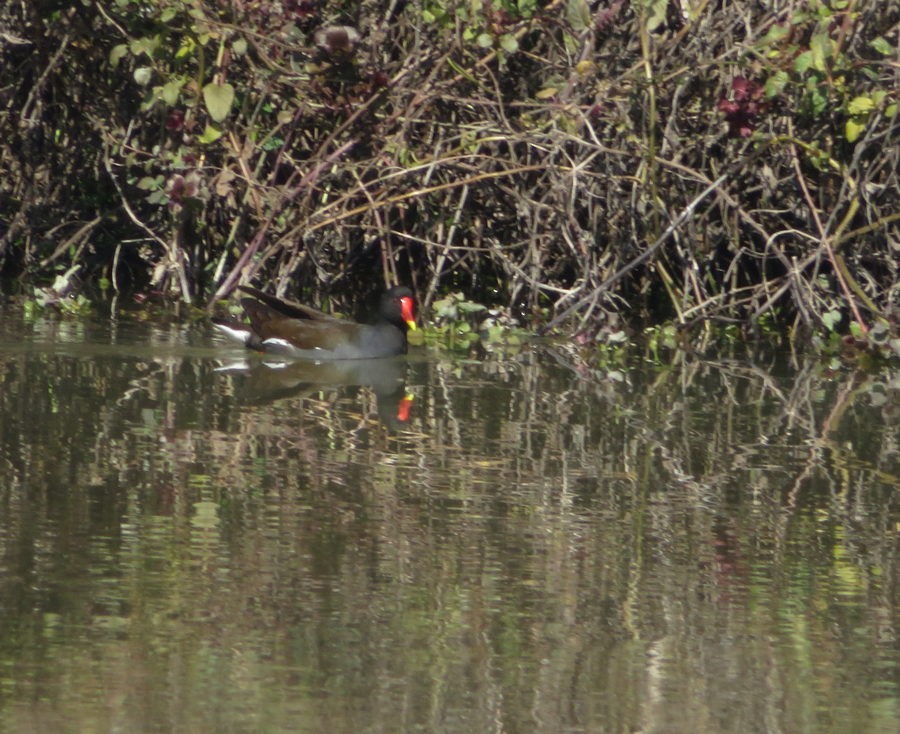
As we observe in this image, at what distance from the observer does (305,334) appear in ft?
29.3

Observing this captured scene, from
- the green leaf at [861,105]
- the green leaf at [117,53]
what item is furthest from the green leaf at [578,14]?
the green leaf at [117,53]

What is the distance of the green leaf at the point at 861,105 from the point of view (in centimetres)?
918

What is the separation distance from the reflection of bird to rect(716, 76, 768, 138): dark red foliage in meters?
2.23

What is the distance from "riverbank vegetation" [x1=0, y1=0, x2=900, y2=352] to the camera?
9.62 metres

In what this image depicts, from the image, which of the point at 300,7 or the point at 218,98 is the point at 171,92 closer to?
the point at 218,98

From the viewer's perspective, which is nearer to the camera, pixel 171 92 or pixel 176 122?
pixel 171 92

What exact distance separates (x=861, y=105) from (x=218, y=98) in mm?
3424

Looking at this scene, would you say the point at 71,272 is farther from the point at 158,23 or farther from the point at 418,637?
the point at 418,637

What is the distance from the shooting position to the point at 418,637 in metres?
4.31

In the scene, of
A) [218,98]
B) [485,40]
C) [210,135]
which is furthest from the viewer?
[210,135]

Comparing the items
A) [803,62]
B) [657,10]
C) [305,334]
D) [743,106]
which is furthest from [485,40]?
[305,334]

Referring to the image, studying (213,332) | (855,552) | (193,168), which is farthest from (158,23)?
(855,552)

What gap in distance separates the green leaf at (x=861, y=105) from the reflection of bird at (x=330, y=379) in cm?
266

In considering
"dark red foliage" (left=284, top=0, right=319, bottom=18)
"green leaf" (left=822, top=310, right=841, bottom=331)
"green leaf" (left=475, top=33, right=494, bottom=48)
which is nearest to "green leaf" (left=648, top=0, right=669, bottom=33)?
"green leaf" (left=475, top=33, right=494, bottom=48)
